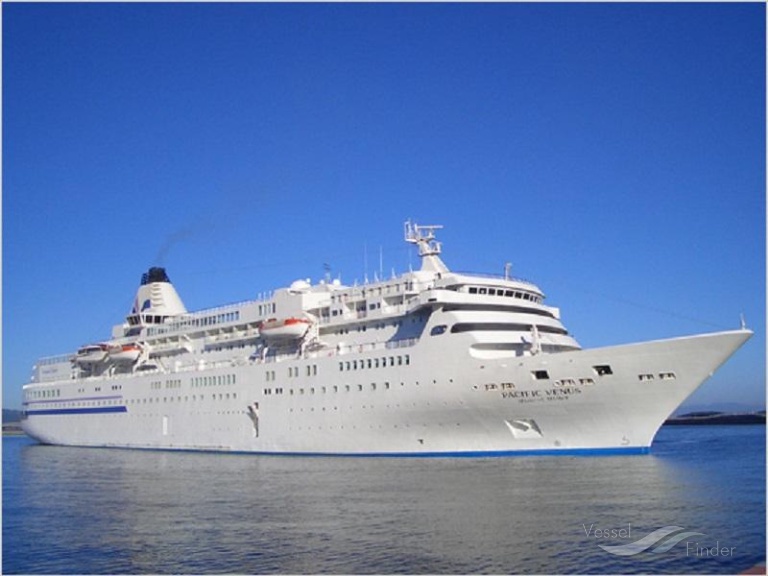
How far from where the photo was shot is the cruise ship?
3048 cm

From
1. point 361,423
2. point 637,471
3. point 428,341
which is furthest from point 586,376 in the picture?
point 361,423

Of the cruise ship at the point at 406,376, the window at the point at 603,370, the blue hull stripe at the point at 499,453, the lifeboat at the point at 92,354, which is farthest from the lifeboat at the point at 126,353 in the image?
the window at the point at 603,370

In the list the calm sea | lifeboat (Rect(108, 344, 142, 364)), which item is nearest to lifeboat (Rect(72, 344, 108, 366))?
lifeboat (Rect(108, 344, 142, 364))

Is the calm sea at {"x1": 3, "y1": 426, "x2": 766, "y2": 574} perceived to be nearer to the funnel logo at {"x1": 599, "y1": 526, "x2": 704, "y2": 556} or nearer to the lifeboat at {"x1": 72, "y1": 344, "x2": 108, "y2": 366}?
the funnel logo at {"x1": 599, "y1": 526, "x2": 704, "y2": 556}

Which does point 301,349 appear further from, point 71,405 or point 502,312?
point 71,405

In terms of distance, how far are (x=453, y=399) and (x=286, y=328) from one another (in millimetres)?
11041

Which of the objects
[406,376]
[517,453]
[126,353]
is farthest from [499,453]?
[126,353]

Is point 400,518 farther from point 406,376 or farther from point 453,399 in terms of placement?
point 406,376

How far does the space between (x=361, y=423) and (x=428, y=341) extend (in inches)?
197

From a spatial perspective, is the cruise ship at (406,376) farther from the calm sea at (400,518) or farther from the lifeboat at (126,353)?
the calm sea at (400,518)

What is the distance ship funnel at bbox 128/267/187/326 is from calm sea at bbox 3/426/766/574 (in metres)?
22.9

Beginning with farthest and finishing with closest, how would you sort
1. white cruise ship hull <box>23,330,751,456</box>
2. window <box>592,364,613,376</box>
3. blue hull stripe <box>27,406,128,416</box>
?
blue hull stripe <box>27,406,128,416</box> < window <box>592,364,613,376</box> < white cruise ship hull <box>23,330,751,456</box>

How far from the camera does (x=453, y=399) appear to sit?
32688 mm

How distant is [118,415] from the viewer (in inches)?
2048
